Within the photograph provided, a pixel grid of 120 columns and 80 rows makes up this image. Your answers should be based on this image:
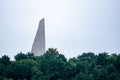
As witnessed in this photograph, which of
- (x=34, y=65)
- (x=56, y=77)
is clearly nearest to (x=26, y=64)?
(x=34, y=65)

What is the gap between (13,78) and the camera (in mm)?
47969

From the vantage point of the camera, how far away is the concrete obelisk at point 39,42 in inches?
2761

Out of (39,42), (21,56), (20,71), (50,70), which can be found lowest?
(20,71)

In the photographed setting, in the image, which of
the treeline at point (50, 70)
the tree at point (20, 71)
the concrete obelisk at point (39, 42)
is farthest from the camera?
the concrete obelisk at point (39, 42)

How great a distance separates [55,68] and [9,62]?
23.9 feet

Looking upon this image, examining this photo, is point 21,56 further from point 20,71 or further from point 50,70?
point 20,71

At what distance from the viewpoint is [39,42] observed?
7075 centimetres

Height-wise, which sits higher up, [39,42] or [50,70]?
[39,42]

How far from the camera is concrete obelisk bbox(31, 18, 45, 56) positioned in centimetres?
7012

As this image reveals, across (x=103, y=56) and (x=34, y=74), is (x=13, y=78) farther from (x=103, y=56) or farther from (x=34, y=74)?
(x=103, y=56)

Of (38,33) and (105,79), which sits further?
(38,33)

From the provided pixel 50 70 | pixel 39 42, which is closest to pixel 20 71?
pixel 50 70

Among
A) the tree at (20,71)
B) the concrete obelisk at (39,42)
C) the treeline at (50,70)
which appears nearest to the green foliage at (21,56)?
the treeline at (50,70)

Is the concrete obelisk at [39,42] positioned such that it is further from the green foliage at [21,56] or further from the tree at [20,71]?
the tree at [20,71]
